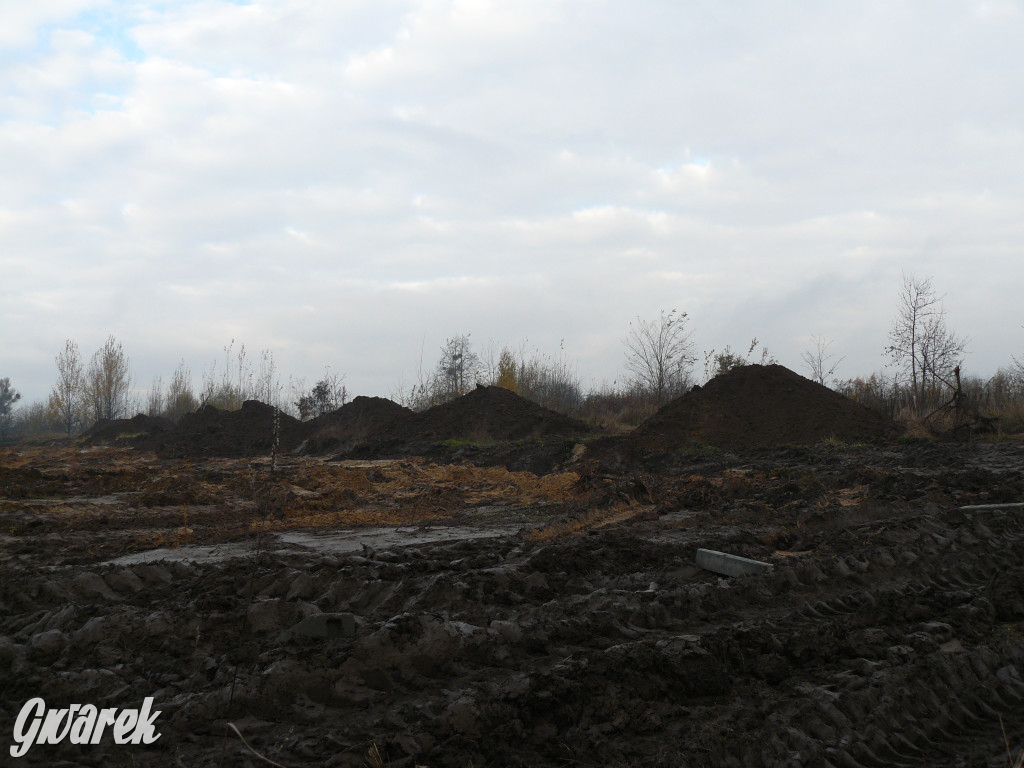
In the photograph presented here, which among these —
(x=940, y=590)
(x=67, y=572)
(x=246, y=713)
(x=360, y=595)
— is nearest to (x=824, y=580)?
(x=940, y=590)

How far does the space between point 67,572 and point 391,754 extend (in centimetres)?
470

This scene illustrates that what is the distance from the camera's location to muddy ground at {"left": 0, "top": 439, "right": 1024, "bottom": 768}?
306 centimetres

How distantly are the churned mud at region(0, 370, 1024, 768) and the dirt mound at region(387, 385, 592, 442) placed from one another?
16.1 meters

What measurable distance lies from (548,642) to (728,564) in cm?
265

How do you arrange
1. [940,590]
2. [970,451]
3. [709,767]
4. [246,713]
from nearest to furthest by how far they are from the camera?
[709,767], [246,713], [940,590], [970,451]

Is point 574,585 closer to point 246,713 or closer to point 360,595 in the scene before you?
point 360,595

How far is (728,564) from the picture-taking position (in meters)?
6.12

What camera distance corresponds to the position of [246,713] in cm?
335

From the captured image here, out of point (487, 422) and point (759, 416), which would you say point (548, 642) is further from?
point (487, 422)

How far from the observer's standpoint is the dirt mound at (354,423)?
28016mm

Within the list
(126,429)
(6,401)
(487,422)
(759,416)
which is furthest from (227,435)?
(6,401)

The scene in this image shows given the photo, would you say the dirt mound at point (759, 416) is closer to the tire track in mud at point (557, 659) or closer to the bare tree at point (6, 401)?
the tire track in mud at point (557, 659)

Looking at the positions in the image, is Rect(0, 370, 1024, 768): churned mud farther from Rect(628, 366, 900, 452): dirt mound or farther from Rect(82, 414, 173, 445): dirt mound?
Rect(82, 414, 173, 445): dirt mound

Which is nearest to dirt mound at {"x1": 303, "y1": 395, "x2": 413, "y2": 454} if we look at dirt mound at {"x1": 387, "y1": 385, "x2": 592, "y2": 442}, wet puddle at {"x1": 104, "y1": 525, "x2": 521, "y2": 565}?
dirt mound at {"x1": 387, "y1": 385, "x2": 592, "y2": 442}
